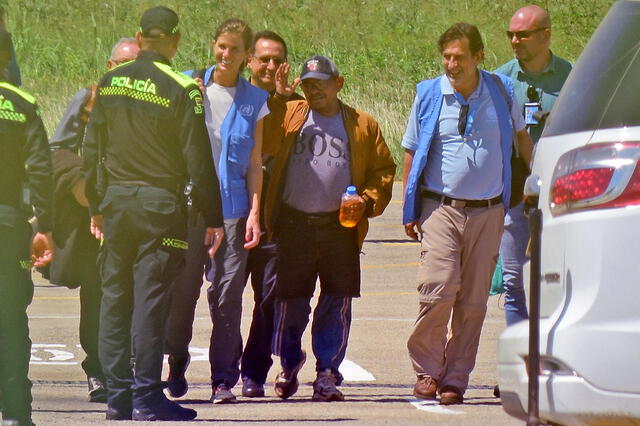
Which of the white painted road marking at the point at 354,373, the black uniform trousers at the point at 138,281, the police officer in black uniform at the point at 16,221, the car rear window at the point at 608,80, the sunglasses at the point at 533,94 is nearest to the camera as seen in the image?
the car rear window at the point at 608,80

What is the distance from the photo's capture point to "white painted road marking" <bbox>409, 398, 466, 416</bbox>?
9188 mm

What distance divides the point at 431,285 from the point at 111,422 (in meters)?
2.38

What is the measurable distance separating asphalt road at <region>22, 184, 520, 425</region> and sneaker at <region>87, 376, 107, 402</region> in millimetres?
53

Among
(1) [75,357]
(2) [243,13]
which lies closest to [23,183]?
(1) [75,357]

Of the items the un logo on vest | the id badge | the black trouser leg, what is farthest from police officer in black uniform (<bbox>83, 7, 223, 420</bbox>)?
the id badge

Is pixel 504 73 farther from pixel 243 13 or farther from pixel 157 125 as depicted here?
pixel 243 13

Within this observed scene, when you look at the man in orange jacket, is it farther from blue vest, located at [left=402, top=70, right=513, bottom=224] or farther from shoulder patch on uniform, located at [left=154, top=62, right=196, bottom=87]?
shoulder patch on uniform, located at [left=154, top=62, right=196, bottom=87]

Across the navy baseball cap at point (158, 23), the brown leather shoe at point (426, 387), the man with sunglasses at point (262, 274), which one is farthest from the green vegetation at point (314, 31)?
the navy baseball cap at point (158, 23)

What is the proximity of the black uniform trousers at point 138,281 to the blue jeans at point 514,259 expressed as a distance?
7.04 feet

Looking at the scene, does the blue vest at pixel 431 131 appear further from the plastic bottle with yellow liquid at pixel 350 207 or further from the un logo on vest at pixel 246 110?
the un logo on vest at pixel 246 110

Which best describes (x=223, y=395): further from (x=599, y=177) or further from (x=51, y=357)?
(x=599, y=177)

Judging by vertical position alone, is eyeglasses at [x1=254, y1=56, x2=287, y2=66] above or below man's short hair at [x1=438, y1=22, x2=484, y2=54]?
below

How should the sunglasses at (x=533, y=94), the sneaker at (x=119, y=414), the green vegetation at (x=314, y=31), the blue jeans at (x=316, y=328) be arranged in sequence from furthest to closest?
the green vegetation at (x=314, y=31)
the sunglasses at (x=533, y=94)
the blue jeans at (x=316, y=328)
the sneaker at (x=119, y=414)

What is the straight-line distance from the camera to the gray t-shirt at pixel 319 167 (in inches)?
387
